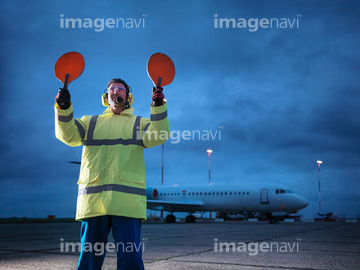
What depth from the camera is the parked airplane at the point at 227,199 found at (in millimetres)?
24609

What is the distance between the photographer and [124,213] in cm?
246

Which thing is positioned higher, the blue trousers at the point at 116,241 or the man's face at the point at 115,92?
the man's face at the point at 115,92

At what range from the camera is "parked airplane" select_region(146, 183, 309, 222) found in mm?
24609

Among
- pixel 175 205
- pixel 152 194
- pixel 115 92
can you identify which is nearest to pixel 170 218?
pixel 175 205

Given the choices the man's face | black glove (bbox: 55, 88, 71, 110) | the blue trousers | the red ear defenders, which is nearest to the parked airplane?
the red ear defenders

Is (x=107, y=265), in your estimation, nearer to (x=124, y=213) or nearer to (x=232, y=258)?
(x=232, y=258)

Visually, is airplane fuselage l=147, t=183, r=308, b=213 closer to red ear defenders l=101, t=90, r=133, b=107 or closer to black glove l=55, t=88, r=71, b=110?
red ear defenders l=101, t=90, r=133, b=107

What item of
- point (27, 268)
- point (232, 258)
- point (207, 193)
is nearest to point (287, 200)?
point (207, 193)

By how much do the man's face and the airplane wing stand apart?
25.2 metres

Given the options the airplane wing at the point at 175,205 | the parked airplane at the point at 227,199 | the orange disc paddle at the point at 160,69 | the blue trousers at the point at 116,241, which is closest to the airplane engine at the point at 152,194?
the parked airplane at the point at 227,199

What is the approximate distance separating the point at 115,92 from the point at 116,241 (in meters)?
1.20

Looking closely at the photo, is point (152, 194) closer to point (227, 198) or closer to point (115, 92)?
point (227, 198)

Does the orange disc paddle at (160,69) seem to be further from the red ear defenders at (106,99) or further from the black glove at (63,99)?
the black glove at (63,99)

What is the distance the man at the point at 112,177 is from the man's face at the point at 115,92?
3.0 inches
